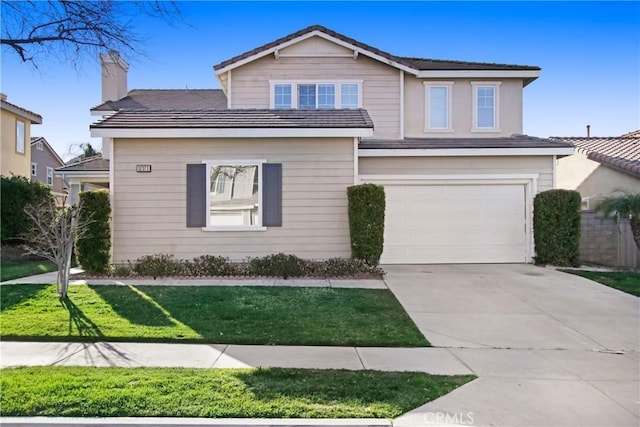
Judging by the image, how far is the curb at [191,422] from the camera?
11.3 feet

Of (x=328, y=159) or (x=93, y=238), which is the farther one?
(x=328, y=159)

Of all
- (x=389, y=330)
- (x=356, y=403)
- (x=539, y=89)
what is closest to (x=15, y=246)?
(x=389, y=330)

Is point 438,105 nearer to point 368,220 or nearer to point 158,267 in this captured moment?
point 368,220

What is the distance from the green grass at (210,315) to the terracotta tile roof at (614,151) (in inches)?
434

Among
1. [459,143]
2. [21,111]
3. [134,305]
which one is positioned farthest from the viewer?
[21,111]

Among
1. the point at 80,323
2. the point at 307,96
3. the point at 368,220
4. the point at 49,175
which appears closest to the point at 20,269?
the point at 80,323

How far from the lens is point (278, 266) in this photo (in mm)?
9961

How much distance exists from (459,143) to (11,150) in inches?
857

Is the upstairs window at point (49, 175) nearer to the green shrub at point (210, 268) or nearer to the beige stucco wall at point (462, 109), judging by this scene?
the green shrub at point (210, 268)

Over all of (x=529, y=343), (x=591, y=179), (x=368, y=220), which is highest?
(x=591, y=179)

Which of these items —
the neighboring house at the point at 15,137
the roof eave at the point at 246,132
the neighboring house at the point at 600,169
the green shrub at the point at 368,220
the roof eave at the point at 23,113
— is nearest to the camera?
the green shrub at the point at 368,220

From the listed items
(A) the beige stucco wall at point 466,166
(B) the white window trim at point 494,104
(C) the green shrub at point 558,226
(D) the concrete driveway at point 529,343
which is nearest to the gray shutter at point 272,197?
(A) the beige stucco wall at point 466,166

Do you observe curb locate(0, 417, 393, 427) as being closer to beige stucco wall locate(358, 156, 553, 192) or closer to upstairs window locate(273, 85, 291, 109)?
beige stucco wall locate(358, 156, 553, 192)

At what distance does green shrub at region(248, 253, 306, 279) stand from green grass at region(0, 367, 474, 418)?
528cm
